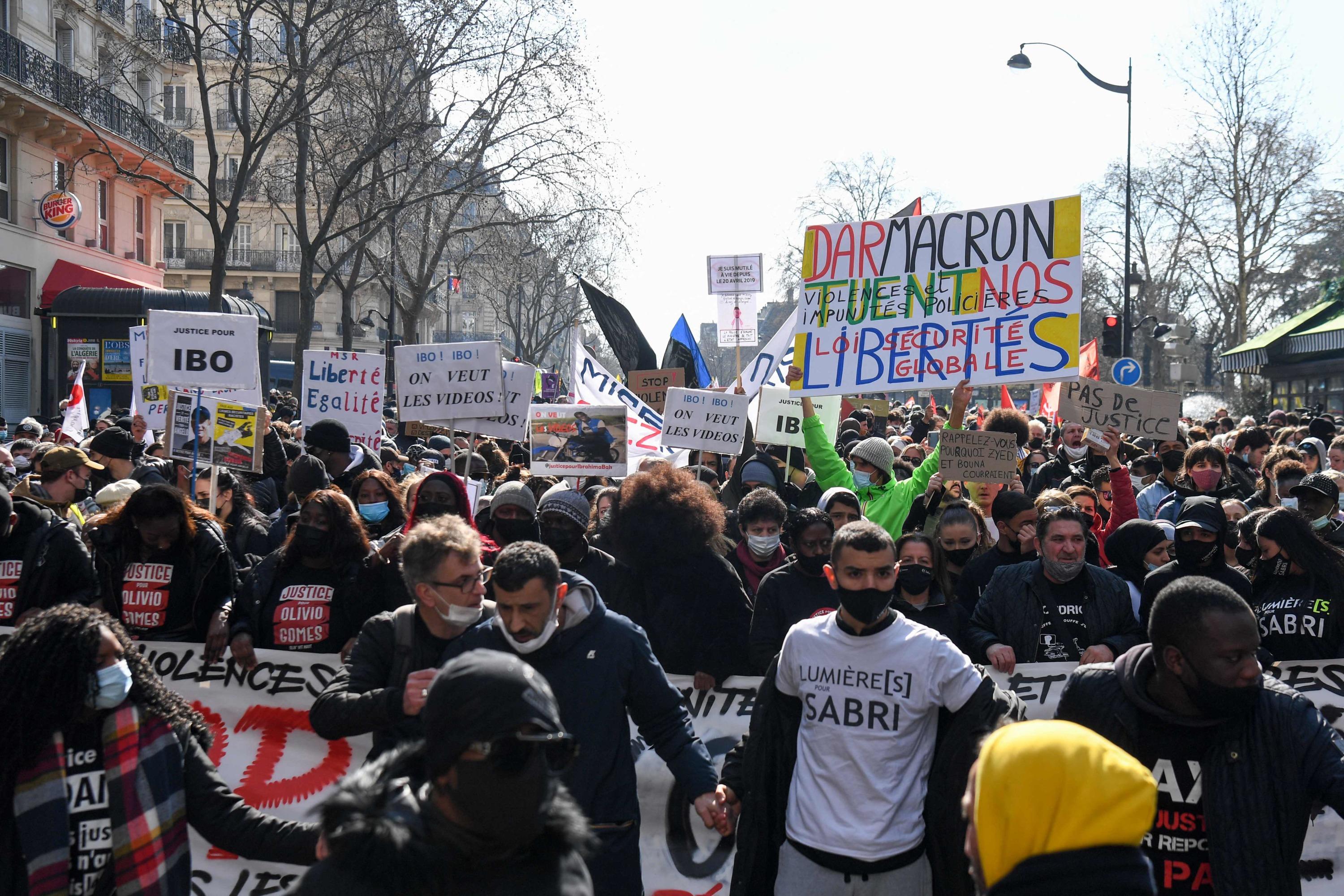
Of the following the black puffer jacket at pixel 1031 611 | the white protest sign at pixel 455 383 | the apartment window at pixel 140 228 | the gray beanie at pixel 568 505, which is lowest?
the black puffer jacket at pixel 1031 611

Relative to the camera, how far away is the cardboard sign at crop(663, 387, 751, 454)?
930cm

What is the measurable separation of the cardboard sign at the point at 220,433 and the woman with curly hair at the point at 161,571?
2.80m

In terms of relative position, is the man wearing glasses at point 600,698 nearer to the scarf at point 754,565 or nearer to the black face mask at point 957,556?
the scarf at point 754,565

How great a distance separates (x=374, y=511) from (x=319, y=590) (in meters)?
1.46

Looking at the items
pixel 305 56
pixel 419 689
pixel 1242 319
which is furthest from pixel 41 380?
pixel 1242 319

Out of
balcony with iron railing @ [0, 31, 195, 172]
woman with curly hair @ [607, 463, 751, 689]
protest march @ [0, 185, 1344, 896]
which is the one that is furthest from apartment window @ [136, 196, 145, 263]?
woman with curly hair @ [607, 463, 751, 689]

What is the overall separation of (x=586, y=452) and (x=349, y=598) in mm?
4282

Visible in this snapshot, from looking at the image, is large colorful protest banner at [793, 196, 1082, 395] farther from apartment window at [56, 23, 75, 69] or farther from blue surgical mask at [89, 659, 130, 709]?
apartment window at [56, 23, 75, 69]

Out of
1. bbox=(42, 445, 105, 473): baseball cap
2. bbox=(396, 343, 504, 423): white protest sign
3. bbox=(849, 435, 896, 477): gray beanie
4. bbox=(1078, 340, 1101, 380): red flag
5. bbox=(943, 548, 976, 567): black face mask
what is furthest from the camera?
bbox=(1078, 340, 1101, 380): red flag

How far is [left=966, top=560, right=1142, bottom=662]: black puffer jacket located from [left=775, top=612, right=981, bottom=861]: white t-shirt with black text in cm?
115

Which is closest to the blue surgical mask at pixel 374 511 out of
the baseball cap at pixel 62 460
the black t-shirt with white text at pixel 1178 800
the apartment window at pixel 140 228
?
the baseball cap at pixel 62 460

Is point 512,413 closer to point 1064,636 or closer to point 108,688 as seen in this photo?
point 1064,636

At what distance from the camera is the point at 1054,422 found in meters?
19.0

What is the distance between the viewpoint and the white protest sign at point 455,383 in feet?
29.5
